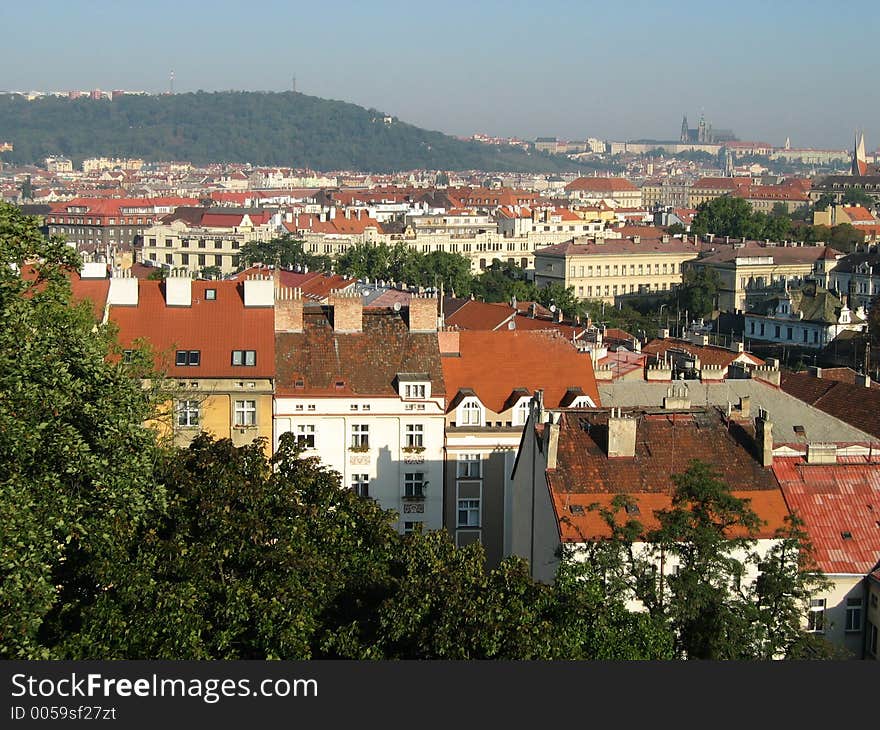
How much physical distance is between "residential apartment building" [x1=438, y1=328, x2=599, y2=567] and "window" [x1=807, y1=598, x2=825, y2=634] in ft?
27.9

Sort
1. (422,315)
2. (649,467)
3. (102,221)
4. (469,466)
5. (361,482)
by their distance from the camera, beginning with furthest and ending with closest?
(102,221), (422,315), (469,466), (361,482), (649,467)

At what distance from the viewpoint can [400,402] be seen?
110ft

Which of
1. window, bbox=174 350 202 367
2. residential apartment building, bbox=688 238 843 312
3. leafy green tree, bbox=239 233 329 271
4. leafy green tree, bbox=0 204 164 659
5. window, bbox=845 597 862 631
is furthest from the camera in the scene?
leafy green tree, bbox=239 233 329 271

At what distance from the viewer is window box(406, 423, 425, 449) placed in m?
33.6

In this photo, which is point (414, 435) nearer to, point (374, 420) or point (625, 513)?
point (374, 420)

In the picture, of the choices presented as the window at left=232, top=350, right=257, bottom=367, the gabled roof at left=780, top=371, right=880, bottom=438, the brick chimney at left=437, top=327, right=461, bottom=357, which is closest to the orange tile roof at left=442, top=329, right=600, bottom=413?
the brick chimney at left=437, top=327, right=461, bottom=357

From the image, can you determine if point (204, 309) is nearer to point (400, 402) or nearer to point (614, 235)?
point (400, 402)

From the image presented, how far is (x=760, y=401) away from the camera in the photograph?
3566cm

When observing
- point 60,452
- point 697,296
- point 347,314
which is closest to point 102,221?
point 697,296

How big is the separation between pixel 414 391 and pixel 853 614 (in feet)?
39.7

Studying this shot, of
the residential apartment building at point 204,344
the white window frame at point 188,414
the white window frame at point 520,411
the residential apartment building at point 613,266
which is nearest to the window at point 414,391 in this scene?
the white window frame at point 520,411

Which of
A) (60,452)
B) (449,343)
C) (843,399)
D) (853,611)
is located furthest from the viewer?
(843,399)

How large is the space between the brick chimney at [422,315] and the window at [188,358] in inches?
193

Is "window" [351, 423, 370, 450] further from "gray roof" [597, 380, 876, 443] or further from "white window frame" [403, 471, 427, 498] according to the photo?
"gray roof" [597, 380, 876, 443]
